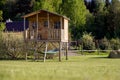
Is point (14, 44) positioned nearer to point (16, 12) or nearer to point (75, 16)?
point (75, 16)

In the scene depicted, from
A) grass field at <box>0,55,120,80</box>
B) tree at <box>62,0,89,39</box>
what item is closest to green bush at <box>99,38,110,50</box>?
tree at <box>62,0,89,39</box>

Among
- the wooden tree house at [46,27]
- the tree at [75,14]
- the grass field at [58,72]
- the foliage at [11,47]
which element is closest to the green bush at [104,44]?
the tree at [75,14]

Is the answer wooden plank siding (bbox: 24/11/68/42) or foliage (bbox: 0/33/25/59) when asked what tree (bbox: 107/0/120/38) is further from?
foliage (bbox: 0/33/25/59)

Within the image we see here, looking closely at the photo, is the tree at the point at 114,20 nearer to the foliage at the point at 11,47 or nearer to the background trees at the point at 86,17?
the background trees at the point at 86,17

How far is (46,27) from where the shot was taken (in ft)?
133

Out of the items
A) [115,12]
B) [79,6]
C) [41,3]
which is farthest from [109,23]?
[41,3]

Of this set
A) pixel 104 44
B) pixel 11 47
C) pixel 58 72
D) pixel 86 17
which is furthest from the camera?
pixel 86 17

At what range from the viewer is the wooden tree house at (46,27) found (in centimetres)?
3912

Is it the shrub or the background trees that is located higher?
the background trees

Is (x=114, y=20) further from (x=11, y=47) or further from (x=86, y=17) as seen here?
(x=11, y=47)

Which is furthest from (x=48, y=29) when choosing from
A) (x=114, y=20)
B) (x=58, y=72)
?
(x=114, y=20)

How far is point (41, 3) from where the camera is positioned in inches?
2692

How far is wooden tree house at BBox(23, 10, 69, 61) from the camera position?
3912 cm

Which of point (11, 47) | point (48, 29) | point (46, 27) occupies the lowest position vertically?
point (11, 47)
